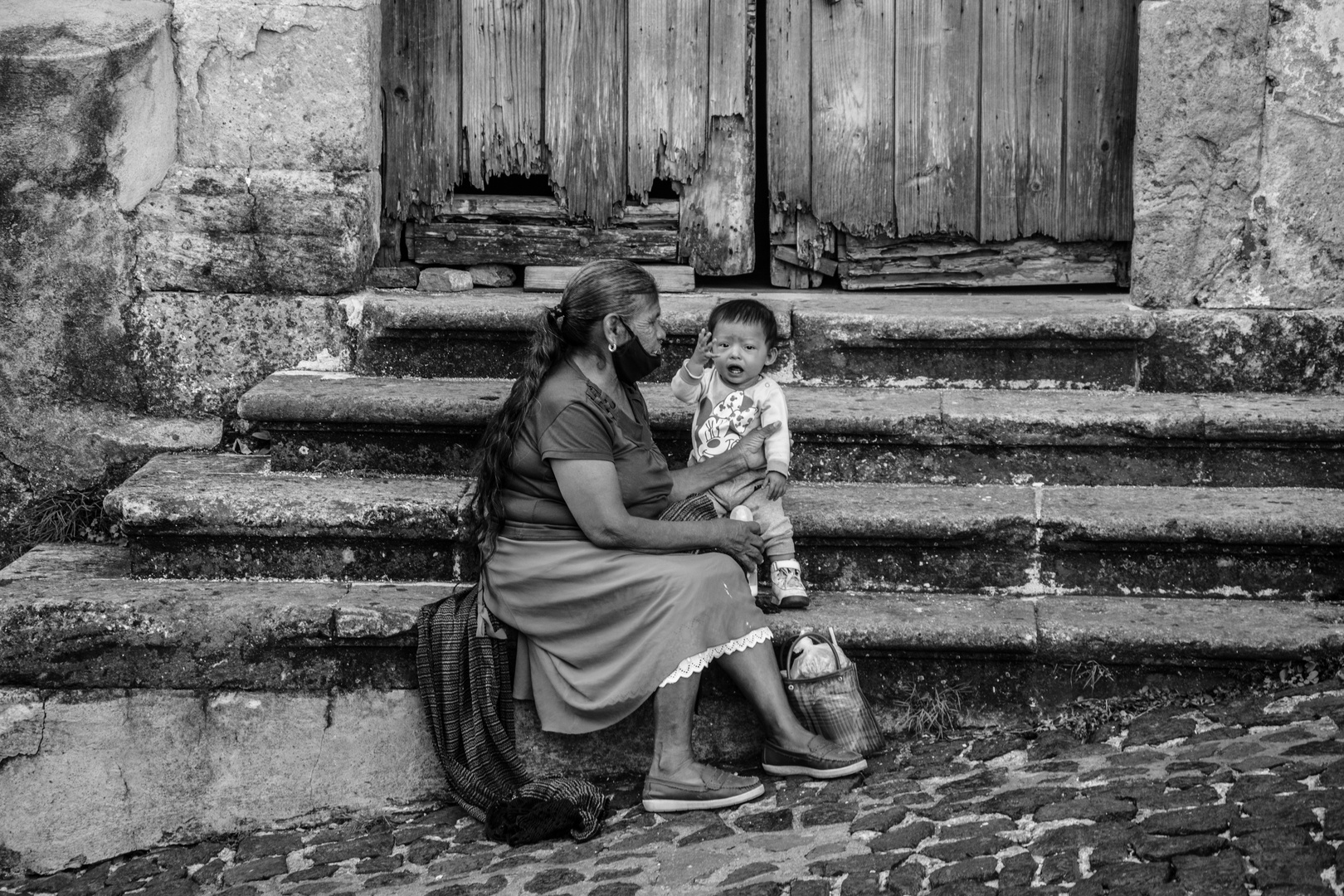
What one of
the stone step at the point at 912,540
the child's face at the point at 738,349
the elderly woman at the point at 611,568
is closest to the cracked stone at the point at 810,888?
the elderly woman at the point at 611,568

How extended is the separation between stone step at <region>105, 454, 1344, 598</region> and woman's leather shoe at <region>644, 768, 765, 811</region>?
0.74 m

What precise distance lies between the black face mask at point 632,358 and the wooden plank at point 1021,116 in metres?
1.91

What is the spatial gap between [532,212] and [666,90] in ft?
2.11

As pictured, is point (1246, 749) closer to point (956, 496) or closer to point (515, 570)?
point (956, 496)

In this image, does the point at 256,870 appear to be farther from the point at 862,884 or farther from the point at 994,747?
the point at 994,747

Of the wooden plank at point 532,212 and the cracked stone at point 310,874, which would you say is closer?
the cracked stone at point 310,874

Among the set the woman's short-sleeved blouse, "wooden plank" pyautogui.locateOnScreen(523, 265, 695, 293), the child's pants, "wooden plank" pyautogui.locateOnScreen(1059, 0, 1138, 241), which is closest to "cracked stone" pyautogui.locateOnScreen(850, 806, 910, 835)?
the child's pants

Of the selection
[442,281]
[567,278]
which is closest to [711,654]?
[567,278]

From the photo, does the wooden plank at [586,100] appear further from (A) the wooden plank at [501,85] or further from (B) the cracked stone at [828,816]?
(B) the cracked stone at [828,816]

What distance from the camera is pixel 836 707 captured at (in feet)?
11.4

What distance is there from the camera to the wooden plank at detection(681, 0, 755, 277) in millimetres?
4891

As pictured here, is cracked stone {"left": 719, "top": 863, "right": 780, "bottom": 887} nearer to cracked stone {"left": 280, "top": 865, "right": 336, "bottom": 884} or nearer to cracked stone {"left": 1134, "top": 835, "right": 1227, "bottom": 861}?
cracked stone {"left": 1134, "top": 835, "right": 1227, "bottom": 861}

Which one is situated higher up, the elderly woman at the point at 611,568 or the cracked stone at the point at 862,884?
the elderly woman at the point at 611,568

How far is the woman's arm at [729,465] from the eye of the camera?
377cm
